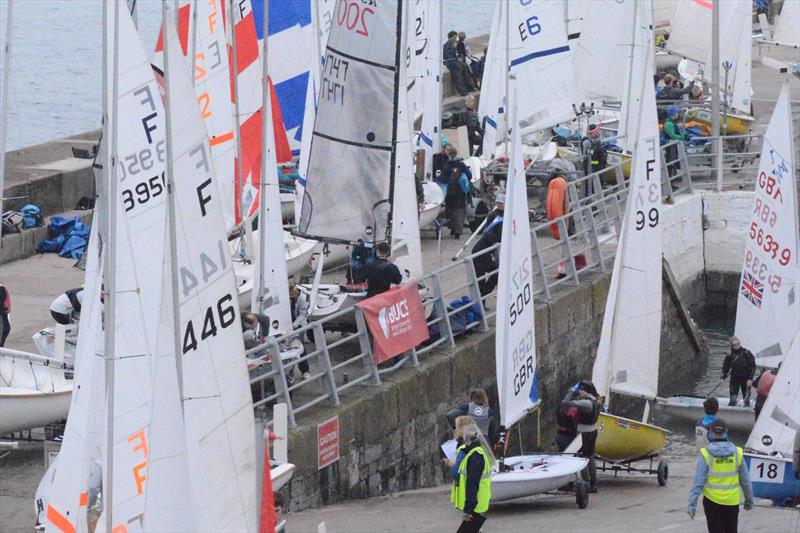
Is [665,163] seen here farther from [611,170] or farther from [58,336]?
[58,336]

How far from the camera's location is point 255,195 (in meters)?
19.7

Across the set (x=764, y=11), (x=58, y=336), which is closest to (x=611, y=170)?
(x=58, y=336)

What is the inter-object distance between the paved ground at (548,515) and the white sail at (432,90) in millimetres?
9655

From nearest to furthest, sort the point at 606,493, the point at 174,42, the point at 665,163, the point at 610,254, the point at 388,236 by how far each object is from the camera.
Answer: the point at 174,42 → the point at 606,493 → the point at 388,236 → the point at 610,254 → the point at 665,163

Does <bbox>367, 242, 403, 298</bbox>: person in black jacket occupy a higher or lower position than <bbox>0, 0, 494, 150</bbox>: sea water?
higher

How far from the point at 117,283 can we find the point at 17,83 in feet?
162

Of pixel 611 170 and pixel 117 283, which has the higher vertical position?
pixel 117 283

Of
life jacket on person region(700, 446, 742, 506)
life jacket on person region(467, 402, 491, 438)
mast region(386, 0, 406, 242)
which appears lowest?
life jacket on person region(467, 402, 491, 438)

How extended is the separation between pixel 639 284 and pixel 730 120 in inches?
468

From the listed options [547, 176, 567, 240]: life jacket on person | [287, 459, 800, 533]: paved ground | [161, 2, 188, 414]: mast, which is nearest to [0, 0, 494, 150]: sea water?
[547, 176, 567, 240]: life jacket on person

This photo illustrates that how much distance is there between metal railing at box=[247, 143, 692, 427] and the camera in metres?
15.6

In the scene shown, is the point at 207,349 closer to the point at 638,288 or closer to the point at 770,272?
the point at 638,288

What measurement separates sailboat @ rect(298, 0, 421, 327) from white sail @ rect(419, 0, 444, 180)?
7091mm

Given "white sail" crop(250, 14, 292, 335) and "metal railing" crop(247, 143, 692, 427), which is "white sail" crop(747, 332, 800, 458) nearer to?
"metal railing" crop(247, 143, 692, 427)
